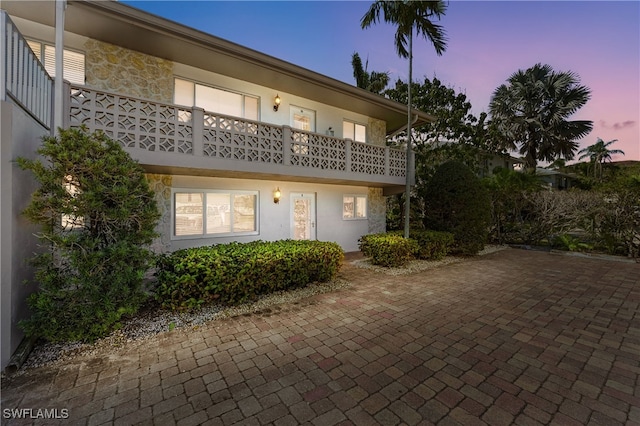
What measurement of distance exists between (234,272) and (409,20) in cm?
946

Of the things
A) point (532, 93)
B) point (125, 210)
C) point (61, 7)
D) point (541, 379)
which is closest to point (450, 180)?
point (541, 379)

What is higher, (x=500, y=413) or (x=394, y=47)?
(x=394, y=47)

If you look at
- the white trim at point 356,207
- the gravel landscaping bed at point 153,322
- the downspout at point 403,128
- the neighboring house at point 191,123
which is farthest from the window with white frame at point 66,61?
the downspout at point 403,128

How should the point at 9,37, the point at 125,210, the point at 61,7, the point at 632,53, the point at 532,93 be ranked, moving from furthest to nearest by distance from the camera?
the point at 532,93
the point at 632,53
the point at 61,7
the point at 125,210
the point at 9,37

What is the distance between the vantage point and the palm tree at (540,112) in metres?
15.9

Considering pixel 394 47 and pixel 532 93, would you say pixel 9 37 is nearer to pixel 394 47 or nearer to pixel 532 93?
pixel 394 47

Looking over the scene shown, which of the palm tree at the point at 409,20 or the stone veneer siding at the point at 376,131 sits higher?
the palm tree at the point at 409,20

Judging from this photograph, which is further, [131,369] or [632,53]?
[632,53]

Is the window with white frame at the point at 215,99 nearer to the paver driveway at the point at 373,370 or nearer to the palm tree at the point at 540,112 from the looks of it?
the paver driveway at the point at 373,370

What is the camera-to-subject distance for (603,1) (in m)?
8.89

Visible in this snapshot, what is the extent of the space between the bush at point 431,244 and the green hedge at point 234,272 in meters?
4.25

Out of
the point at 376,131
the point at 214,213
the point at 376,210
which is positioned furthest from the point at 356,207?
the point at 214,213

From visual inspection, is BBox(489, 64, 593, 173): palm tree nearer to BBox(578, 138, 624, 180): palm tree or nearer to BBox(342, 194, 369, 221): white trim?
BBox(342, 194, 369, 221): white trim

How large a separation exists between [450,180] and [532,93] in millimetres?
12632
